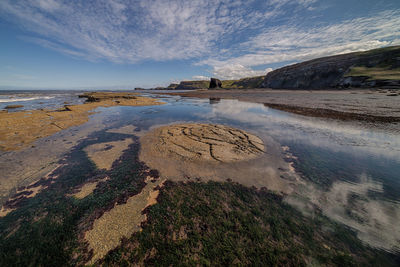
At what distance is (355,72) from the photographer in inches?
1879

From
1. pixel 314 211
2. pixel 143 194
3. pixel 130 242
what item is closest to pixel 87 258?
pixel 130 242

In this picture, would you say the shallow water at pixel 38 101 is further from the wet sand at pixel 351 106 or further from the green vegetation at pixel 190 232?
the wet sand at pixel 351 106

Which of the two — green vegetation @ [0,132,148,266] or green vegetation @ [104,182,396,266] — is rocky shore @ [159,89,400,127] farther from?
green vegetation @ [0,132,148,266]

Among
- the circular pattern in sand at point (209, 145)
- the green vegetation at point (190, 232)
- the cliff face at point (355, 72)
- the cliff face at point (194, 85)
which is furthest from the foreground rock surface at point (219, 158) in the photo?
the cliff face at point (194, 85)

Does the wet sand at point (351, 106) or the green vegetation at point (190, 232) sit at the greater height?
the wet sand at point (351, 106)

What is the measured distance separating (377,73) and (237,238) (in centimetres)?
7303

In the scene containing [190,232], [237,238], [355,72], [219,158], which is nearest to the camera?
[237,238]

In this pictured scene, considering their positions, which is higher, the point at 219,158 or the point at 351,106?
the point at 351,106

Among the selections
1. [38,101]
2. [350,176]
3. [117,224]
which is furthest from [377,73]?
[38,101]

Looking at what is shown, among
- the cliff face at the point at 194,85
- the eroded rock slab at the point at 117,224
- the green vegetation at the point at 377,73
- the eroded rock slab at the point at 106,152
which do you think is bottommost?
the eroded rock slab at the point at 117,224

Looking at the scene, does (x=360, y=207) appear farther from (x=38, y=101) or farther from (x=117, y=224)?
(x=38, y=101)

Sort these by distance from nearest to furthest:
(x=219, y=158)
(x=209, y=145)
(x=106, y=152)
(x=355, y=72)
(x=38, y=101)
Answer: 1. (x=219, y=158)
2. (x=106, y=152)
3. (x=209, y=145)
4. (x=38, y=101)
5. (x=355, y=72)

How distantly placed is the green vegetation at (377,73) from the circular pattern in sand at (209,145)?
5894cm

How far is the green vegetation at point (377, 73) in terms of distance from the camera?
3731 cm
